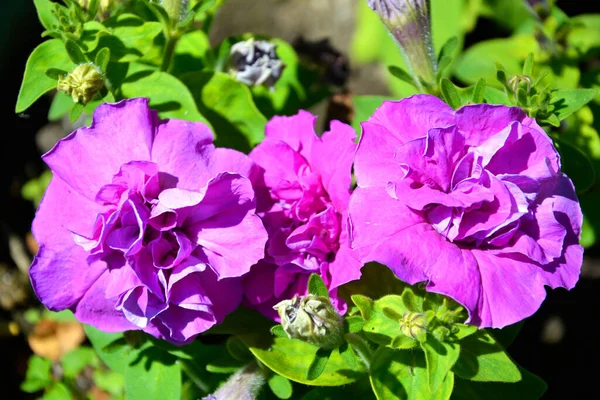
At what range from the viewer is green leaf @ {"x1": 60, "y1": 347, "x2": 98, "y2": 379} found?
2.11 m

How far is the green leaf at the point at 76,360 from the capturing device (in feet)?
6.94

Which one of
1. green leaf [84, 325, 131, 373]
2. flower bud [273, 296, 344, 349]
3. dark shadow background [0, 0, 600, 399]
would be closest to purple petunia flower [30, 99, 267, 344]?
flower bud [273, 296, 344, 349]

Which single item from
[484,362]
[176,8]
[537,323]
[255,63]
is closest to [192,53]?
[255,63]

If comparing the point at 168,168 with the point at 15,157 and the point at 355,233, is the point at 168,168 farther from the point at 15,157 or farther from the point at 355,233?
the point at 15,157

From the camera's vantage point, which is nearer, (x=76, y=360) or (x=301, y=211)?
(x=301, y=211)

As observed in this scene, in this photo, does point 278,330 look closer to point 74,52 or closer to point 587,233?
point 74,52

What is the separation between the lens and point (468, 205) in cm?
108

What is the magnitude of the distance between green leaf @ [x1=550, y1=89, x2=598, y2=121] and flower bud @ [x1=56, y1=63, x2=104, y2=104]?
922 millimetres

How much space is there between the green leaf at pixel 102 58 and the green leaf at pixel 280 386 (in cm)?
77

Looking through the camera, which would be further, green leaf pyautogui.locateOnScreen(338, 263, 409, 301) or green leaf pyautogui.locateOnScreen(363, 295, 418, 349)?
green leaf pyautogui.locateOnScreen(338, 263, 409, 301)

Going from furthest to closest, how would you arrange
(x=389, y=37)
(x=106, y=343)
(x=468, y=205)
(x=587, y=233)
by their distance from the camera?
1. (x=389, y=37)
2. (x=587, y=233)
3. (x=106, y=343)
4. (x=468, y=205)

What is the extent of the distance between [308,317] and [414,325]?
20cm

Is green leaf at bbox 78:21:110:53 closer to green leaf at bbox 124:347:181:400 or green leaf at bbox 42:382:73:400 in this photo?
green leaf at bbox 124:347:181:400

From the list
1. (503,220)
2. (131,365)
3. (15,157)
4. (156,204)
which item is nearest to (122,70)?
(156,204)
